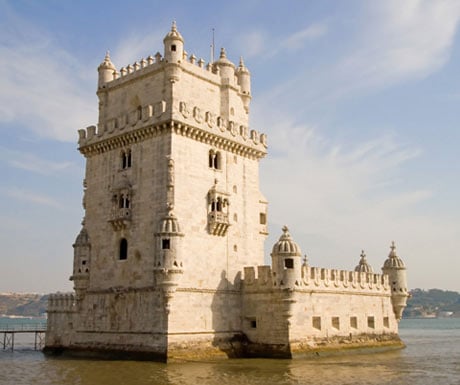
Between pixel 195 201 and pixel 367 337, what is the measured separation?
16.7 meters

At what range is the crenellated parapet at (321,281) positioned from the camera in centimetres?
3628

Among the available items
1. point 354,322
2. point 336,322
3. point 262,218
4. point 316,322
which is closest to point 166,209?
point 262,218

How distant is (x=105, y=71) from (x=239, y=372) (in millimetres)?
22815

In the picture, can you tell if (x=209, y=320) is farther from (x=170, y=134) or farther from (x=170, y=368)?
(x=170, y=134)

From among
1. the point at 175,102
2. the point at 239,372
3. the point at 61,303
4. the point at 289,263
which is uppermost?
the point at 175,102

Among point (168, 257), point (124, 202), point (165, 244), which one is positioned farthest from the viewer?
point (124, 202)

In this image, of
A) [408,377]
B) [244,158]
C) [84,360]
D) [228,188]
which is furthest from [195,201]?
[408,377]

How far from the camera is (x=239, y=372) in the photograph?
2941 cm

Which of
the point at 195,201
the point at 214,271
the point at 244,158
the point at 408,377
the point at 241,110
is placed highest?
the point at 241,110

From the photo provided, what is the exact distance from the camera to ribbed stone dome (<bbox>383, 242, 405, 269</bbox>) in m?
47.5

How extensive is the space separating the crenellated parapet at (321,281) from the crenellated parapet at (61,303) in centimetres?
1161

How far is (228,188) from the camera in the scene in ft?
125

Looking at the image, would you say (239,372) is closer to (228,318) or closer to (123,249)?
(228,318)

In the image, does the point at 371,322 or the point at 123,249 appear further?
the point at 371,322
